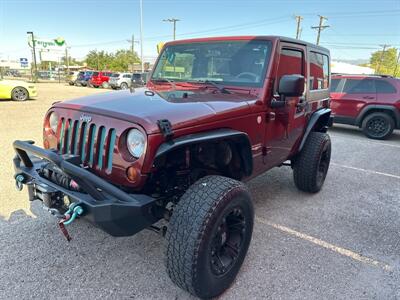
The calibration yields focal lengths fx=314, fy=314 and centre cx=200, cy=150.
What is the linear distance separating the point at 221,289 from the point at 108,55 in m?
68.7

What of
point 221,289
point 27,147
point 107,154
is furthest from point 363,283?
point 27,147

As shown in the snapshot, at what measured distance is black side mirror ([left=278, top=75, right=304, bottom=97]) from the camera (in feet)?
9.22

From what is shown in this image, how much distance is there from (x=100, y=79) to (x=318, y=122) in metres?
26.7

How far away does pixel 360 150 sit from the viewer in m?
7.57

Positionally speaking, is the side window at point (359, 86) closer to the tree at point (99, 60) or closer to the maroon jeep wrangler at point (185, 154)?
the maroon jeep wrangler at point (185, 154)

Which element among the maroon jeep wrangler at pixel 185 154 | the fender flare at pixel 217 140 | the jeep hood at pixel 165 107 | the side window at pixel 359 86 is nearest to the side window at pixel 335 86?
the side window at pixel 359 86

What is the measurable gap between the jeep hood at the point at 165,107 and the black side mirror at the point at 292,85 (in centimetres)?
30

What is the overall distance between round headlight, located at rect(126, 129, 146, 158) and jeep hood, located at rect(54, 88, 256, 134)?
0.27ft

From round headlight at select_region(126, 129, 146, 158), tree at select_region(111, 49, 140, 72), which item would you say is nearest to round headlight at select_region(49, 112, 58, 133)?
round headlight at select_region(126, 129, 146, 158)

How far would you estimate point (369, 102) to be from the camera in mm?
9070

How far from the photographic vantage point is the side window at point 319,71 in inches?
167

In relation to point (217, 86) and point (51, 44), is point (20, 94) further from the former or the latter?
point (51, 44)

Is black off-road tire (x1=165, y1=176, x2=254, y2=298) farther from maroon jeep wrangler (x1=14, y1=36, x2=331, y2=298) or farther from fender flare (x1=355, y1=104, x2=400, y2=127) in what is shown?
fender flare (x1=355, y1=104, x2=400, y2=127)

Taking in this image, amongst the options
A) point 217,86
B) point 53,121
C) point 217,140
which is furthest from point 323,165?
point 53,121
